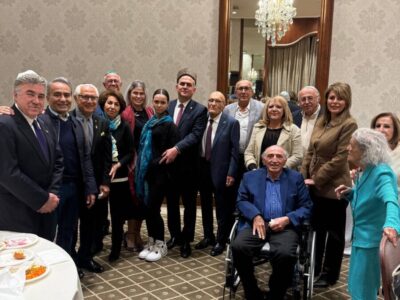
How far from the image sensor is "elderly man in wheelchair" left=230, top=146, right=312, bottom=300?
255 centimetres

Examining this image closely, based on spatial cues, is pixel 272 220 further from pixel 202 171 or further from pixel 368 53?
pixel 368 53

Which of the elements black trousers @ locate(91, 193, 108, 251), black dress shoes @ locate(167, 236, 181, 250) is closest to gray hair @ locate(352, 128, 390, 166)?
black trousers @ locate(91, 193, 108, 251)

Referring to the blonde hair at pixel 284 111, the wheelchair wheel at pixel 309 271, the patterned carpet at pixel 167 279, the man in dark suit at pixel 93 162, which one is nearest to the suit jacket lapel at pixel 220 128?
the blonde hair at pixel 284 111

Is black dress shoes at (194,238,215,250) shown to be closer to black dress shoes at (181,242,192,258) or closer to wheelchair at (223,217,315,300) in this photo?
black dress shoes at (181,242,192,258)

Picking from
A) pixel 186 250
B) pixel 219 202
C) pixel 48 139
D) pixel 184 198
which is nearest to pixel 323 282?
pixel 219 202

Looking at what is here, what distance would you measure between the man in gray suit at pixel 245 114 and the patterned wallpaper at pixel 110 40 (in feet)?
3.90

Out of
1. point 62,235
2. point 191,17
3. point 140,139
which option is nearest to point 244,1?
point 191,17

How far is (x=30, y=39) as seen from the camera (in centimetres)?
490

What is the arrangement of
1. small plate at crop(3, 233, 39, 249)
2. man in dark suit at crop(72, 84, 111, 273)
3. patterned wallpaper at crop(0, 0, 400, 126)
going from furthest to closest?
patterned wallpaper at crop(0, 0, 400, 126), man in dark suit at crop(72, 84, 111, 273), small plate at crop(3, 233, 39, 249)

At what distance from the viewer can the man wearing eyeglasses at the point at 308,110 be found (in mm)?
3238

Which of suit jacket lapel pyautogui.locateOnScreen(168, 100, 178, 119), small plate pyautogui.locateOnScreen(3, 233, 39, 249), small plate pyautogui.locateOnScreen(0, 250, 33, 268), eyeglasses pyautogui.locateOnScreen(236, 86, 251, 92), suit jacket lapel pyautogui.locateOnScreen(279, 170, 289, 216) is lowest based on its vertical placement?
suit jacket lapel pyautogui.locateOnScreen(279, 170, 289, 216)

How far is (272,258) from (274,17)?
2856 millimetres

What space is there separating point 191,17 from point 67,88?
2.44m

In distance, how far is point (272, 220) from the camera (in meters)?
2.75
